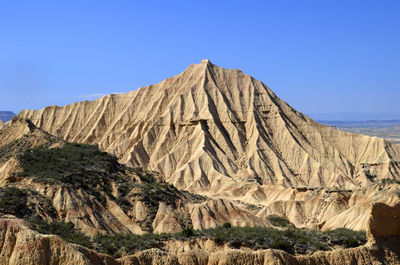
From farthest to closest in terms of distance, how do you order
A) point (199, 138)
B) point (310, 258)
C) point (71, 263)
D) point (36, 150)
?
1. point (199, 138)
2. point (36, 150)
3. point (310, 258)
4. point (71, 263)

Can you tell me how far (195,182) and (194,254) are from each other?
254ft

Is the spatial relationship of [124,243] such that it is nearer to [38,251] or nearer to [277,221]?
[38,251]

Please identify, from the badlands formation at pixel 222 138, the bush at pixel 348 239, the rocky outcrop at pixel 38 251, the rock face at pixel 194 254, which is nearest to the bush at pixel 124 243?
the rock face at pixel 194 254

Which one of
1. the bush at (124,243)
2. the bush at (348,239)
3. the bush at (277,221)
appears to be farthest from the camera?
the bush at (277,221)

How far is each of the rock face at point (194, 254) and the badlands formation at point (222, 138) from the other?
2442 inches

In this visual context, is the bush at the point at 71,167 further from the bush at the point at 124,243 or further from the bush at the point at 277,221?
the bush at the point at 277,221

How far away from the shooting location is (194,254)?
121 feet

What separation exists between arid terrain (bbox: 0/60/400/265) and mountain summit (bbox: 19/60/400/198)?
274 millimetres

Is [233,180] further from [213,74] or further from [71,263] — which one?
[71,263]


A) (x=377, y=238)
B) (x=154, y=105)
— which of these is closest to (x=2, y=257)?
(x=377, y=238)

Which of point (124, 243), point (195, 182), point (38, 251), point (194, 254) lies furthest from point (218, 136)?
point (38, 251)

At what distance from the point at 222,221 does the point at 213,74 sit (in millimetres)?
82578

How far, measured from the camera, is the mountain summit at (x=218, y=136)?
398 feet

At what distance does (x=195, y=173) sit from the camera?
118 meters
